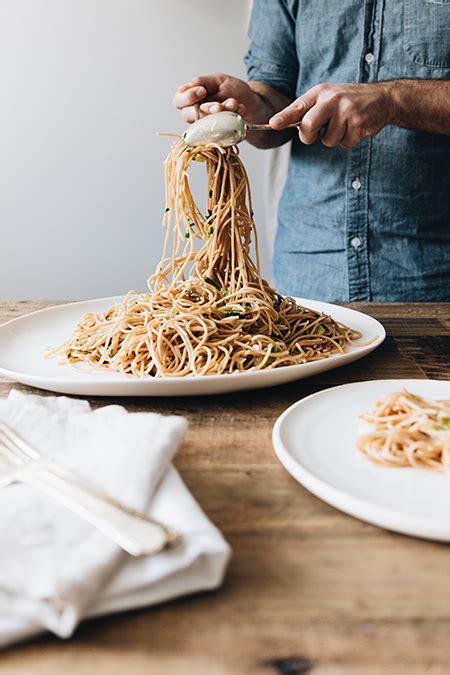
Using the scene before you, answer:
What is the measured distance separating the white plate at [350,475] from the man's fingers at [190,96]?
0.94 meters

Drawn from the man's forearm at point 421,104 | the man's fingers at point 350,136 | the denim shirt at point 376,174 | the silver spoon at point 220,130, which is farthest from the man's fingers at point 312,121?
the denim shirt at point 376,174

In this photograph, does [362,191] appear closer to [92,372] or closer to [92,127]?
[92,372]

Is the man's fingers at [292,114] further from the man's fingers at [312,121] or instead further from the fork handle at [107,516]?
the fork handle at [107,516]

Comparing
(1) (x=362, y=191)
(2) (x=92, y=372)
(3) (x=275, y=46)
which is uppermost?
(3) (x=275, y=46)

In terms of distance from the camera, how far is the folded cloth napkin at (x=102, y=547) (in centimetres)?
56

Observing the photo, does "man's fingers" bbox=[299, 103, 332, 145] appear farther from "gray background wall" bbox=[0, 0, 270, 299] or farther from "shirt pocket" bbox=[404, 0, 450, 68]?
"gray background wall" bbox=[0, 0, 270, 299]

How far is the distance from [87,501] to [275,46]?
6.58 ft

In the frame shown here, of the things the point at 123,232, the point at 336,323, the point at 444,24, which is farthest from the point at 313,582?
the point at 123,232

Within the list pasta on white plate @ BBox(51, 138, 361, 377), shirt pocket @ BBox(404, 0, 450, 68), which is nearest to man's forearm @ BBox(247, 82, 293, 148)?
shirt pocket @ BBox(404, 0, 450, 68)

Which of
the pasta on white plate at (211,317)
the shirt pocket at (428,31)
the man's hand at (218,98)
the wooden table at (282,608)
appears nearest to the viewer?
the wooden table at (282,608)

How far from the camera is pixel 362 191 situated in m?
2.17

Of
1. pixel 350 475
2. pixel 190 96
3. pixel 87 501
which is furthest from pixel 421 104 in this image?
pixel 87 501

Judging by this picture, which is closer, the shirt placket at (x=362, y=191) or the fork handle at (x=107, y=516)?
the fork handle at (x=107, y=516)

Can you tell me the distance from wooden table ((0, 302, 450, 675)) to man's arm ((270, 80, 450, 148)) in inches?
36.3
